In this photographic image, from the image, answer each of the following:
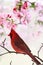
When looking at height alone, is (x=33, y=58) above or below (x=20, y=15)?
below

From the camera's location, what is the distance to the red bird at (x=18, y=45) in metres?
2.70

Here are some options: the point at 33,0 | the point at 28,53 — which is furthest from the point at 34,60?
the point at 33,0

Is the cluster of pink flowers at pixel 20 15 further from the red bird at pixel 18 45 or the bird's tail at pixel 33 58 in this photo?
the bird's tail at pixel 33 58

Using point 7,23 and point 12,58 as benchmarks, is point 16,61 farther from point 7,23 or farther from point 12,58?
point 7,23

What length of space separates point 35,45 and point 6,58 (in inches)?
8.7

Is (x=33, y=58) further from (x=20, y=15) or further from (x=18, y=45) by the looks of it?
(x=20, y=15)

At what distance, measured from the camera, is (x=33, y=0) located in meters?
2.79

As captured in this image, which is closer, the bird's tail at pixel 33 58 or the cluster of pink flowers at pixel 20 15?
the bird's tail at pixel 33 58

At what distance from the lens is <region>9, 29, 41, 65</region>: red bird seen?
2.70 m

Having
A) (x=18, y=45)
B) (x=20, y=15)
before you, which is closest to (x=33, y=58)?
(x=18, y=45)

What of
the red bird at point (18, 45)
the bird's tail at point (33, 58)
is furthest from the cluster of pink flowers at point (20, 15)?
the bird's tail at point (33, 58)

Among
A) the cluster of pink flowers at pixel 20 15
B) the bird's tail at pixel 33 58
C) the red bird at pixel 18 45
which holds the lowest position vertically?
the bird's tail at pixel 33 58

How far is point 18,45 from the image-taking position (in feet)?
8.87

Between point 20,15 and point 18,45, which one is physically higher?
point 20,15
